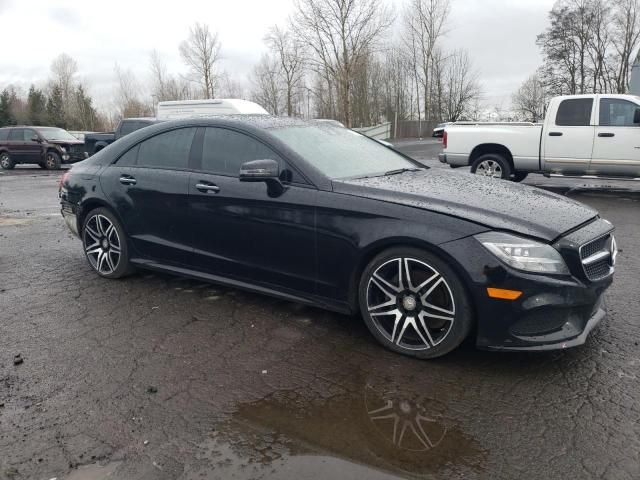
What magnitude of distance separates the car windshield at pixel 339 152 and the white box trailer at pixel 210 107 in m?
11.2

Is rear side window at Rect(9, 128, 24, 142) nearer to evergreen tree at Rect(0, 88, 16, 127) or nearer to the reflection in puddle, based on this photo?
the reflection in puddle

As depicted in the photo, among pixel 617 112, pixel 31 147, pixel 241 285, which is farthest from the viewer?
pixel 31 147

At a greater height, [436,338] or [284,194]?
[284,194]

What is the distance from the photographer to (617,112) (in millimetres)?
9836

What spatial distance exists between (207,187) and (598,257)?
285 cm

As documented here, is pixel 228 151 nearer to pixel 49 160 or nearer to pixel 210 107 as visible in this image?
pixel 210 107

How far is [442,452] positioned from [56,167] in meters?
21.7

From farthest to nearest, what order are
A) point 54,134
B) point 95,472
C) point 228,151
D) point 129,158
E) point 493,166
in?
point 54,134 < point 493,166 < point 129,158 < point 228,151 < point 95,472

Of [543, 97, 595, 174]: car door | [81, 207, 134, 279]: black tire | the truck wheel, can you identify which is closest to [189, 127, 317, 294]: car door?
[81, 207, 134, 279]: black tire

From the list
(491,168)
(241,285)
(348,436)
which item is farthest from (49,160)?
(348,436)

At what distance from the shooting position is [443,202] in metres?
3.24

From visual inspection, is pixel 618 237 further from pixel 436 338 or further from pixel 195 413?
pixel 195 413

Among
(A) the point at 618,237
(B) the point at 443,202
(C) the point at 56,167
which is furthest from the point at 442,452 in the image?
(C) the point at 56,167

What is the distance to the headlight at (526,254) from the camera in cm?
290
